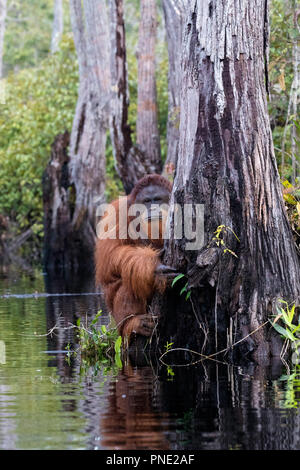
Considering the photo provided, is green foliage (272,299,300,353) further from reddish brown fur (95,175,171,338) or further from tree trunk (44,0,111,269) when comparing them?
tree trunk (44,0,111,269)

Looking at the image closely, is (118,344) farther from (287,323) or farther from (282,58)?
(282,58)

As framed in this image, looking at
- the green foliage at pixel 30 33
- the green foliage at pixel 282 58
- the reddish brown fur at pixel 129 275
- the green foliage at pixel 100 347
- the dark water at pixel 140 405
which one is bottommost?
the dark water at pixel 140 405

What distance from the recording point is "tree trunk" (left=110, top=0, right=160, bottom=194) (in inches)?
762

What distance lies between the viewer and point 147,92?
20.5m

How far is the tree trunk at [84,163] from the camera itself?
861 inches

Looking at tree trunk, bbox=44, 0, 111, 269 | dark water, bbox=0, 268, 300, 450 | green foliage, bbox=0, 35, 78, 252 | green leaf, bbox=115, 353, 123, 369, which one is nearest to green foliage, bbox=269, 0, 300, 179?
green leaf, bbox=115, 353, 123, 369

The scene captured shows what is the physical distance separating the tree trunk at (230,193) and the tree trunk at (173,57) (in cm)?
793

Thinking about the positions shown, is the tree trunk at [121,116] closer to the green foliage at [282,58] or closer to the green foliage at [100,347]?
the green foliage at [282,58]

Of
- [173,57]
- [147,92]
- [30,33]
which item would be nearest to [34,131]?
[147,92]

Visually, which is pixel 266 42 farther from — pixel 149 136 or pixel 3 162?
pixel 3 162

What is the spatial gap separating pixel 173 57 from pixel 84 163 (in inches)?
221

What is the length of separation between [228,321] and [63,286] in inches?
359

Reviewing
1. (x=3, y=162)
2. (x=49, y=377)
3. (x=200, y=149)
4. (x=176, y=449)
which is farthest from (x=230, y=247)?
(x=3, y=162)

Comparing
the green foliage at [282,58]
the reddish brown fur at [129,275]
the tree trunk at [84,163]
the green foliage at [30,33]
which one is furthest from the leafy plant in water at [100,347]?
the green foliage at [30,33]
